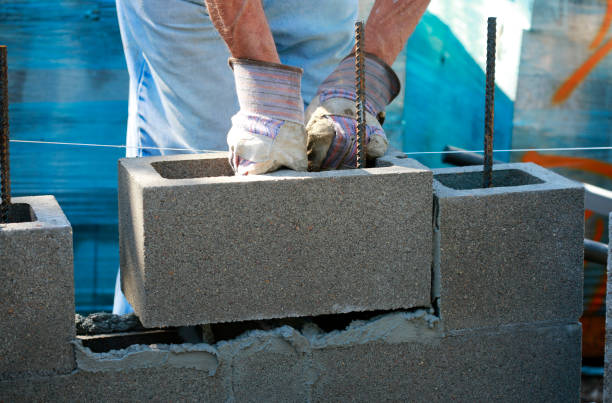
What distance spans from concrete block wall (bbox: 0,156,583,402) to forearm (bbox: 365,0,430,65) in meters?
0.39

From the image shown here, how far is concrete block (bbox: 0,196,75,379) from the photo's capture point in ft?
6.07

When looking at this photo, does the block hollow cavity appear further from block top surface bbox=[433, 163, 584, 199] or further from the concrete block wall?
block top surface bbox=[433, 163, 584, 199]

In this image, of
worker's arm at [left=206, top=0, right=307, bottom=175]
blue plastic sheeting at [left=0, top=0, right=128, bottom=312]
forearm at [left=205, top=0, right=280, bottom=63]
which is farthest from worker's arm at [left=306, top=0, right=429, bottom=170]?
blue plastic sheeting at [left=0, top=0, right=128, bottom=312]

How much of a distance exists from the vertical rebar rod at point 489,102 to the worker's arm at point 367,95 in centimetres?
26

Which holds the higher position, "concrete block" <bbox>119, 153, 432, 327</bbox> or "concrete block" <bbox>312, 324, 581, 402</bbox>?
"concrete block" <bbox>119, 153, 432, 327</bbox>

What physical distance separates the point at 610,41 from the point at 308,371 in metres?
2.60

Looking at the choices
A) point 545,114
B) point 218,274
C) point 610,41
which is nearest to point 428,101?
point 545,114

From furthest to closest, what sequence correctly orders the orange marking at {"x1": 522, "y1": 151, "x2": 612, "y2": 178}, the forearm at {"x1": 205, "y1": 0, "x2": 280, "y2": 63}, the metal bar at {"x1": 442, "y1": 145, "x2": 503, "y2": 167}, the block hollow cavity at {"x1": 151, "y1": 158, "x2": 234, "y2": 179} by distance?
the orange marking at {"x1": 522, "y1": 151, "x2": 612, "y2": 178} < the metal bar at {"x1": 442, "y1": 145, "x2": 503, "y2": 167} < the block hollow cavity at {"x1": 151, "y1": 158, "x2": 234, "y2": 179} < the forearm at {"x1": 205, "y1": 0, "x2": 280, "y2": 63}

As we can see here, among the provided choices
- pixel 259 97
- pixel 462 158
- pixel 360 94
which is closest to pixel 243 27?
pixel 259 97

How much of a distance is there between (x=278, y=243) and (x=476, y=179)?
2.23ft

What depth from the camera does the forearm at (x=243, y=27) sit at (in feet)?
6.45

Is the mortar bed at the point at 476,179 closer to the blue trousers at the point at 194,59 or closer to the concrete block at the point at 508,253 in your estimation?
the concrete block at the point at 508,253

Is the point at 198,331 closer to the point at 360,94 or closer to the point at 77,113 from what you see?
the point at 360,94

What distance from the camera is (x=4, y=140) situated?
197 centimetres
